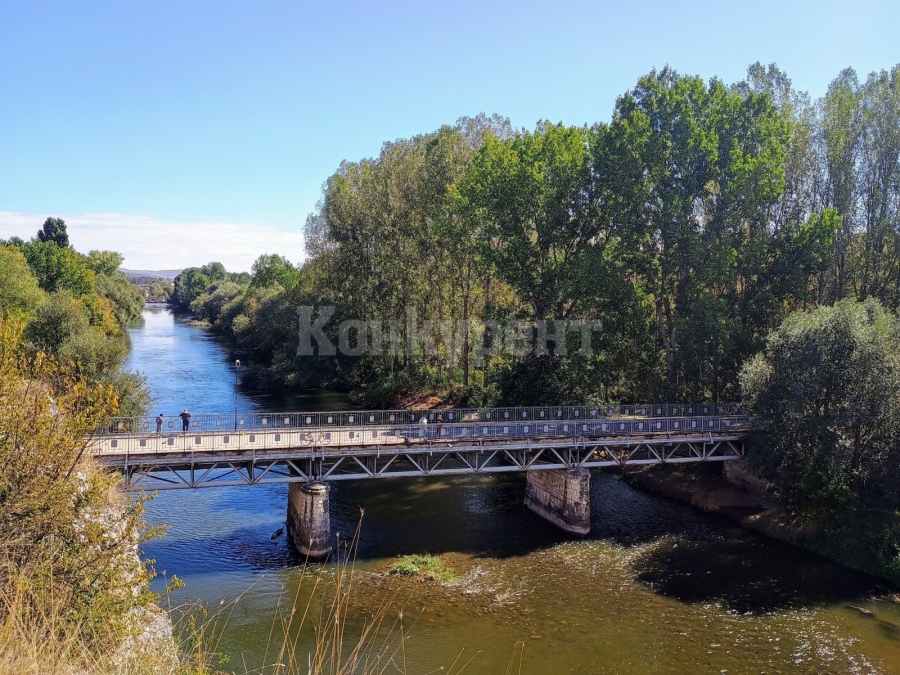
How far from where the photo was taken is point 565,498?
31.6 m

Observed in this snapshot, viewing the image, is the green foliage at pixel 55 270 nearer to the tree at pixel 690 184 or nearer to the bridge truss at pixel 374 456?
the bridge truss at pixel 374 456

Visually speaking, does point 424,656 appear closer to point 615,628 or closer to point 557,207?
point 615,628

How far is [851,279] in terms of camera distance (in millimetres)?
45344

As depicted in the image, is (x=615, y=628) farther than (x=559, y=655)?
Yes

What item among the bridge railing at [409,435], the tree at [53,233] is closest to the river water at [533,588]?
the bridge railing at [409,435]

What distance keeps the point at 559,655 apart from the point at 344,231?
1749 inches

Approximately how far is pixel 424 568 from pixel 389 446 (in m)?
5.70

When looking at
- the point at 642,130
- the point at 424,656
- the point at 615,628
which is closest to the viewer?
the point at 424,656

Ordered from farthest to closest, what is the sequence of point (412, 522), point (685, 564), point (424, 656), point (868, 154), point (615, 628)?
point (868, 154) → point (412, 522) → point (685, 564) → point (615, 628) → point (424, 656)

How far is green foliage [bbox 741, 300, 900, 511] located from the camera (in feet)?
92.6

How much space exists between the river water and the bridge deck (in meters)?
3.06

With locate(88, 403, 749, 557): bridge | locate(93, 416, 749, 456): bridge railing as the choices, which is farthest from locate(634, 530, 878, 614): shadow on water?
locate(93, 416, 749, 456): bridge railing

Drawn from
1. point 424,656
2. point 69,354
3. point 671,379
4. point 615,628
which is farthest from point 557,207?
point 69,354

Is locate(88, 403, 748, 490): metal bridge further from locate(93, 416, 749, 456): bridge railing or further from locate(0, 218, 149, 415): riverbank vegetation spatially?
locate(0, 218, 149, 415): riverbank vegetation
